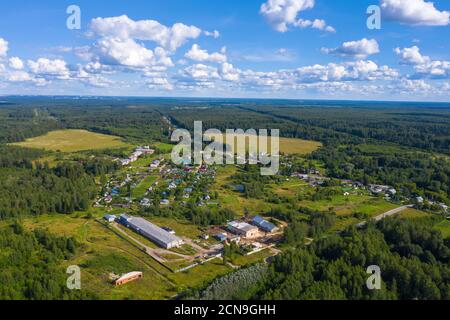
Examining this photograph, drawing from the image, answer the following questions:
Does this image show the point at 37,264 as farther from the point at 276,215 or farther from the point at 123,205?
the point at 276,215

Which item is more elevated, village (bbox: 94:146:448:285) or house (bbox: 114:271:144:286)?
village (bbox: 94:146:448:285)

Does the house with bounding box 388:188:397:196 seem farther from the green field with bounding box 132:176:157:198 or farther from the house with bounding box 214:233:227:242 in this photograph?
the green field with bounding box 132:176:157:198

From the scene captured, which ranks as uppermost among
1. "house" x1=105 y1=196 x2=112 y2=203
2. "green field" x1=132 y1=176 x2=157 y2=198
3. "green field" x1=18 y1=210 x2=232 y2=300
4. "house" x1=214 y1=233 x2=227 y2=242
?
"green field" x1=132 y1=176 x2=157 y2=198

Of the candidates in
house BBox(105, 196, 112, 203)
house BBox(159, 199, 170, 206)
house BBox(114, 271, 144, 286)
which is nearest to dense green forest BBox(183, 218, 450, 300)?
house BBox(114, 271, 144, 286)

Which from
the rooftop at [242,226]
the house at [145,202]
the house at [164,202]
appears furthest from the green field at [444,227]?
the house at [145,202]
